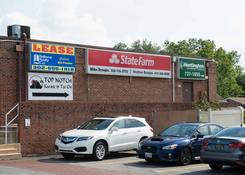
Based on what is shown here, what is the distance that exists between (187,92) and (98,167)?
1634 centimetres

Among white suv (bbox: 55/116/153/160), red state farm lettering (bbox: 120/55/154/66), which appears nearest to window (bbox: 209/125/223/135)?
white suv (bbox: 55/116/153/160)

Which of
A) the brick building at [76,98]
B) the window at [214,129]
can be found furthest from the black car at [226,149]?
the brick building at [76,98]

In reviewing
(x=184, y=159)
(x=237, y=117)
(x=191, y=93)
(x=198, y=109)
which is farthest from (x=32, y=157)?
(x=191, y=93)

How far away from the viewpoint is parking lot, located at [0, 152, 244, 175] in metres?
14.4

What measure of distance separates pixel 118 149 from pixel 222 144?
5.85 metres

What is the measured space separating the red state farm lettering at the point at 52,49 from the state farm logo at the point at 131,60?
107 inches

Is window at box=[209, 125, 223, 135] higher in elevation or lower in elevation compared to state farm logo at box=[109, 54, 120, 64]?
lower

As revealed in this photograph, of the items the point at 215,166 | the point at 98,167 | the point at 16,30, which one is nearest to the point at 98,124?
the point at 98,167

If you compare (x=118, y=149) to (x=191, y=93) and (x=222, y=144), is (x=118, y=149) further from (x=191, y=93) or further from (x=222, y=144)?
(x=191, y=93)

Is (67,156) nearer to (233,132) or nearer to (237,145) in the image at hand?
(233,132)

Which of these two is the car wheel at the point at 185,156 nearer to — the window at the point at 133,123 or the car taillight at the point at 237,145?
the car taillight at the point at 237,145

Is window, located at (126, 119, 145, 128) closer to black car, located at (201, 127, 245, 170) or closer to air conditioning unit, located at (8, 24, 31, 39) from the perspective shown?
black car, located at (201, 127, 245, 170)

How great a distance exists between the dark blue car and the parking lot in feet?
0.97

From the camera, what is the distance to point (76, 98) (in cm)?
2497
